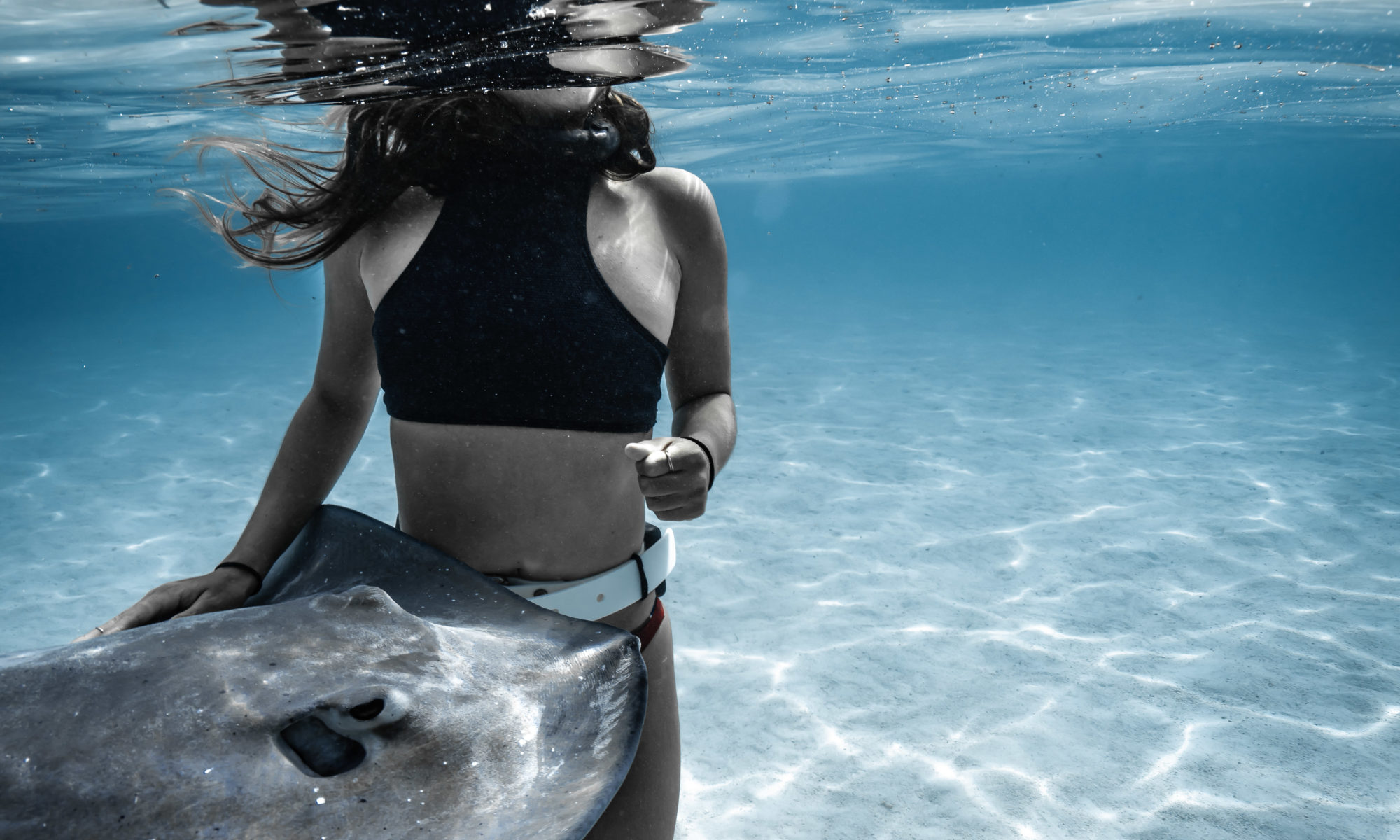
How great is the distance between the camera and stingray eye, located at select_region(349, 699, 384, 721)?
1229 mm

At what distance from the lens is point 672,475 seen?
1.75m

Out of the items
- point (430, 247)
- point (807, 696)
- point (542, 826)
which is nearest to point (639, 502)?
point (430, 247)

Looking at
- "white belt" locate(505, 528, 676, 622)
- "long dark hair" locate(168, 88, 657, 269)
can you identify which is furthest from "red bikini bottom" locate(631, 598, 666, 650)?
"long dark hair" locate(168, 88, 657, 269)

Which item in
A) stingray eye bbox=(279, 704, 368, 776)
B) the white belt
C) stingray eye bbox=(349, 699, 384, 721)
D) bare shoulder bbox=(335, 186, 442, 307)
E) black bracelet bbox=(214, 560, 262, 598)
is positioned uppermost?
bare shoulder bbox=(335, 186, 442, 307)

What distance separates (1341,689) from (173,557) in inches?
414

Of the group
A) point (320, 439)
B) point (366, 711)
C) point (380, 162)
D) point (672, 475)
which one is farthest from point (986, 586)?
point (366, 711)

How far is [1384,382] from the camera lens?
52.7 ft

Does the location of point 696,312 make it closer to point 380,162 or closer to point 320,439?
point 380,162

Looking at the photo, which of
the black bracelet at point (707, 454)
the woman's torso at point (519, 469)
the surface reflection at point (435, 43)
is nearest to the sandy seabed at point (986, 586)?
the woman's torso at point (519, 469)

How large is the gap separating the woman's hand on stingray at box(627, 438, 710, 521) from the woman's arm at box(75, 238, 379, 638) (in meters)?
0.85

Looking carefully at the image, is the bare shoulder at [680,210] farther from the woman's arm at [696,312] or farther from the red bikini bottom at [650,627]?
the red bikini bottom at [650,627]

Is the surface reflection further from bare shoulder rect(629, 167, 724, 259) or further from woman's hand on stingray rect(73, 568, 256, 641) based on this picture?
woman's hand on stingray rect(73, 568, 256, 641)

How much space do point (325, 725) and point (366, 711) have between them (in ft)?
0.21

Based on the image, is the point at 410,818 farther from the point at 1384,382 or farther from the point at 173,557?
the point at 1384,382
